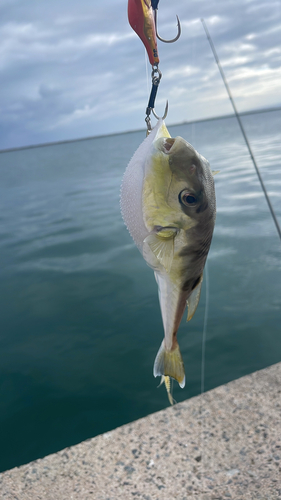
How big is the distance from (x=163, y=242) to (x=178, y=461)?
6.71 feet

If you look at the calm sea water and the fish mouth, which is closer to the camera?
the fish mouth

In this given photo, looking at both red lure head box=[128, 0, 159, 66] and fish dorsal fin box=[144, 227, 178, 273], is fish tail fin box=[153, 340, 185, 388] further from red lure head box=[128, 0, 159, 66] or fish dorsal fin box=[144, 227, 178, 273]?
red lure head box=[128, 0, 159, 66]

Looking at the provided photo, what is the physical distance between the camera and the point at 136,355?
17.0 feet

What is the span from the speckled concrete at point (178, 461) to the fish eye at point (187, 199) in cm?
205

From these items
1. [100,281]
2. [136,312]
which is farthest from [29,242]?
[136,312]

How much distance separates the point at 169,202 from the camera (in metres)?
1.28

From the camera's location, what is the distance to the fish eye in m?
1.25

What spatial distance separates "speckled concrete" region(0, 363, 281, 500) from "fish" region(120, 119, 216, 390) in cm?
182

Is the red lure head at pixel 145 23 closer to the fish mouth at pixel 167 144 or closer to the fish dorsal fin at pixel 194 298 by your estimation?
the fish mouth at pixel 167 144

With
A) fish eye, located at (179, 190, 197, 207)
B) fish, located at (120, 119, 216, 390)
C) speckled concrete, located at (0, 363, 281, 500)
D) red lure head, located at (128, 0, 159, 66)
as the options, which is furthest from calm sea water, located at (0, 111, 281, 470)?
red lure head, located at (128, 0, 159, 66)

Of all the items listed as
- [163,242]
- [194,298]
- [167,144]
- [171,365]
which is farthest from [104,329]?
[167,144]

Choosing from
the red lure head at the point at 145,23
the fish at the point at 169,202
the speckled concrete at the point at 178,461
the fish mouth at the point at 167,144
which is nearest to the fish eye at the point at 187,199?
the fish at the point at 169,202

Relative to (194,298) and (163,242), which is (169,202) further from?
(194,298)

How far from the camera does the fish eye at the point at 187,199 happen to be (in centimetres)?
125
